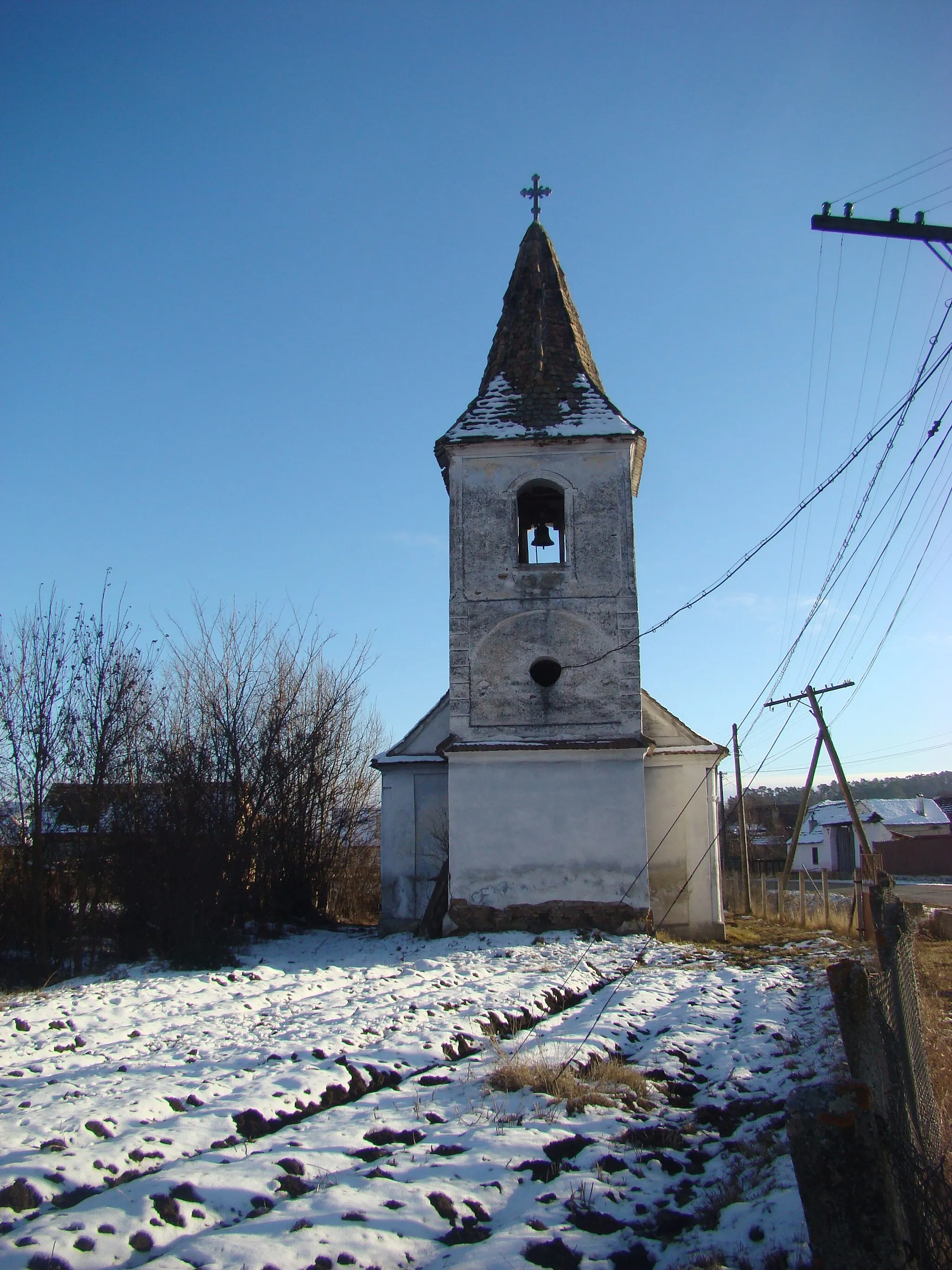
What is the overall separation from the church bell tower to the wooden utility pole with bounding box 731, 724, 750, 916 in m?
9.54

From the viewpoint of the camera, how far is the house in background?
59.0 metres

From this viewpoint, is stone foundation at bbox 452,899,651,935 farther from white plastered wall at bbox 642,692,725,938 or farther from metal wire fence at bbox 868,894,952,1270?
metal wire fence at bbox 868,894,952,1270

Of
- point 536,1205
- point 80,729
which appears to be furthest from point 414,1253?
point 80,729

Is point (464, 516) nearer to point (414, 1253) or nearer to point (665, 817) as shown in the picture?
point (665, 817)

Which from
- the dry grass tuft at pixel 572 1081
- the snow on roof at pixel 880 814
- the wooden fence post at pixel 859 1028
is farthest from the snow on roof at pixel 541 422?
the snow on roof at pixel 880 814

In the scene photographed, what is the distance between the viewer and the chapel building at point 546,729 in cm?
1465

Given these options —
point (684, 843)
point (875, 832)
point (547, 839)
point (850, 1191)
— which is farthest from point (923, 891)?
point (850, 1191)

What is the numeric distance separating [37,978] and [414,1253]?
377 inches

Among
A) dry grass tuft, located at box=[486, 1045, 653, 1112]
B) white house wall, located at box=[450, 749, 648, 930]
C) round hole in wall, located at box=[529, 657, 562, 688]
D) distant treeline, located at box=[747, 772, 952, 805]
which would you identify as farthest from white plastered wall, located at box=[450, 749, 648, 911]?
distant treeline, located at box=[747, 772, 952, 805]

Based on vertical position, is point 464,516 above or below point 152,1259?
above

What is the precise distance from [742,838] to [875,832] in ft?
137

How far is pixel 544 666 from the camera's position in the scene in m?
15.7

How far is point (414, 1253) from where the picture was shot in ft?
13.5

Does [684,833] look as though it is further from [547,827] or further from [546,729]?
[546,729]
